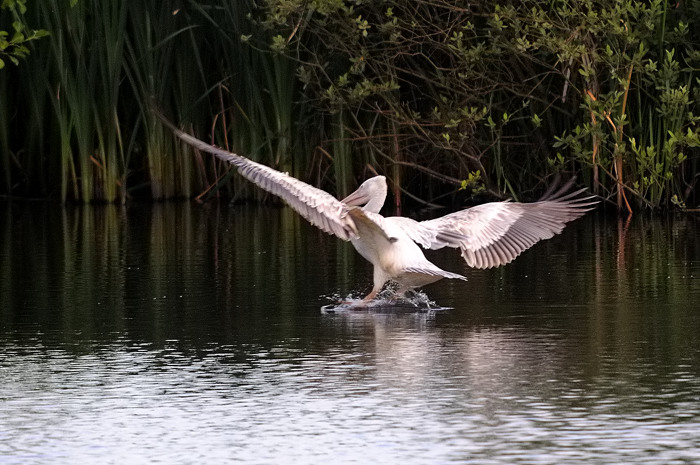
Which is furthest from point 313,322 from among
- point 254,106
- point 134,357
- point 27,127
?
point 27,127

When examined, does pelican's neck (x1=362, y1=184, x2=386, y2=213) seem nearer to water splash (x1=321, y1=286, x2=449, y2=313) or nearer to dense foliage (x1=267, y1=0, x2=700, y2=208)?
water splash (x1=321, y1=286, x2=449, y2=313)

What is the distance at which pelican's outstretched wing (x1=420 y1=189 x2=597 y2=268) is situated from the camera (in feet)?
31.8

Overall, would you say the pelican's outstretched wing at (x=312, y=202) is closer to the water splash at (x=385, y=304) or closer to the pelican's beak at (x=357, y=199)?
the water splash at (x=385, y=304)

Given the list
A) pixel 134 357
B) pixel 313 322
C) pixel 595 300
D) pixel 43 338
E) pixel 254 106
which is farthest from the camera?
pixel 254 106

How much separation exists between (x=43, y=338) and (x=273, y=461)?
10.5 feet

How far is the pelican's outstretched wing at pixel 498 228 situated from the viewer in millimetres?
9680

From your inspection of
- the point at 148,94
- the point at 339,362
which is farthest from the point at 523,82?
the point at 339,362

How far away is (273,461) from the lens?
5215mm

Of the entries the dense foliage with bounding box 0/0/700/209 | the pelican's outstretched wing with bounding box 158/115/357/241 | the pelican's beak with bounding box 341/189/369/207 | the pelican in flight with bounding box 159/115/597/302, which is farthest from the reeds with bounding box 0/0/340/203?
the pelican's outstretched wing with bounding box 158/115/357/241

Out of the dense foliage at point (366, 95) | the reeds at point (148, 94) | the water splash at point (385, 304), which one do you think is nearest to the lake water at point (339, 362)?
the water splash at point (385, 304)

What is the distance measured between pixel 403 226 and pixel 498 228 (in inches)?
34.5

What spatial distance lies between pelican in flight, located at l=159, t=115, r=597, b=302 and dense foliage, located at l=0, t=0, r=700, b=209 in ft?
18.5

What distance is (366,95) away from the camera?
55.3 feet

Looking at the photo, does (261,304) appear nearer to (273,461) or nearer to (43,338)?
(43,338)
